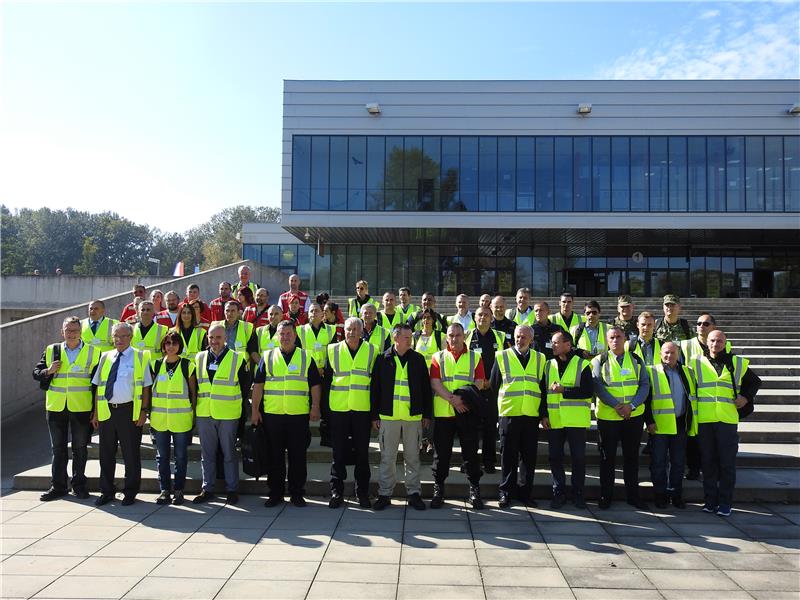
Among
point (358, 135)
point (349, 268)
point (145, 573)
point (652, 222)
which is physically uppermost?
point (358, 135)

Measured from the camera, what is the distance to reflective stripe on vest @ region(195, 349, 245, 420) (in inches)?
251

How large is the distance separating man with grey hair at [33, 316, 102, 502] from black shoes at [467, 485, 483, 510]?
463 cm

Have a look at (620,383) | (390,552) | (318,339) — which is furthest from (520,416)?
(318,339)

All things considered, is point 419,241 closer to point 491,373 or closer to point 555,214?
point 555,214

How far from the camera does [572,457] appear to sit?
6.28 m

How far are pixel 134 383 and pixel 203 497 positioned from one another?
1.59m

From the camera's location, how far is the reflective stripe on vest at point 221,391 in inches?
251

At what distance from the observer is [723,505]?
6.05m

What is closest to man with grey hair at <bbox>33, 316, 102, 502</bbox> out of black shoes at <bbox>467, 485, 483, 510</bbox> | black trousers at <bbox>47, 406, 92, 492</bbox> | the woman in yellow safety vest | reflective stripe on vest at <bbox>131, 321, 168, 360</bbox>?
black trousers at <bbox>47, 406, 92, 492</bbox>

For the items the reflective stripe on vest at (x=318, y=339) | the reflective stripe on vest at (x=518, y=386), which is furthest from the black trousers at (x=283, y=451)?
the reflective stripe on vest at (x=518, y=386)

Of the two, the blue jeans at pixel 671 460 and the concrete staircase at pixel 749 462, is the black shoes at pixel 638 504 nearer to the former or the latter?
the blue jeans at pixel 671 460

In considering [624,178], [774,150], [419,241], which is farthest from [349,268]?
[774,150]

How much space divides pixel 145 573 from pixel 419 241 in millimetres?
23885

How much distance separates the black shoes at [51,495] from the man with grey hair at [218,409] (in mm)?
1669
